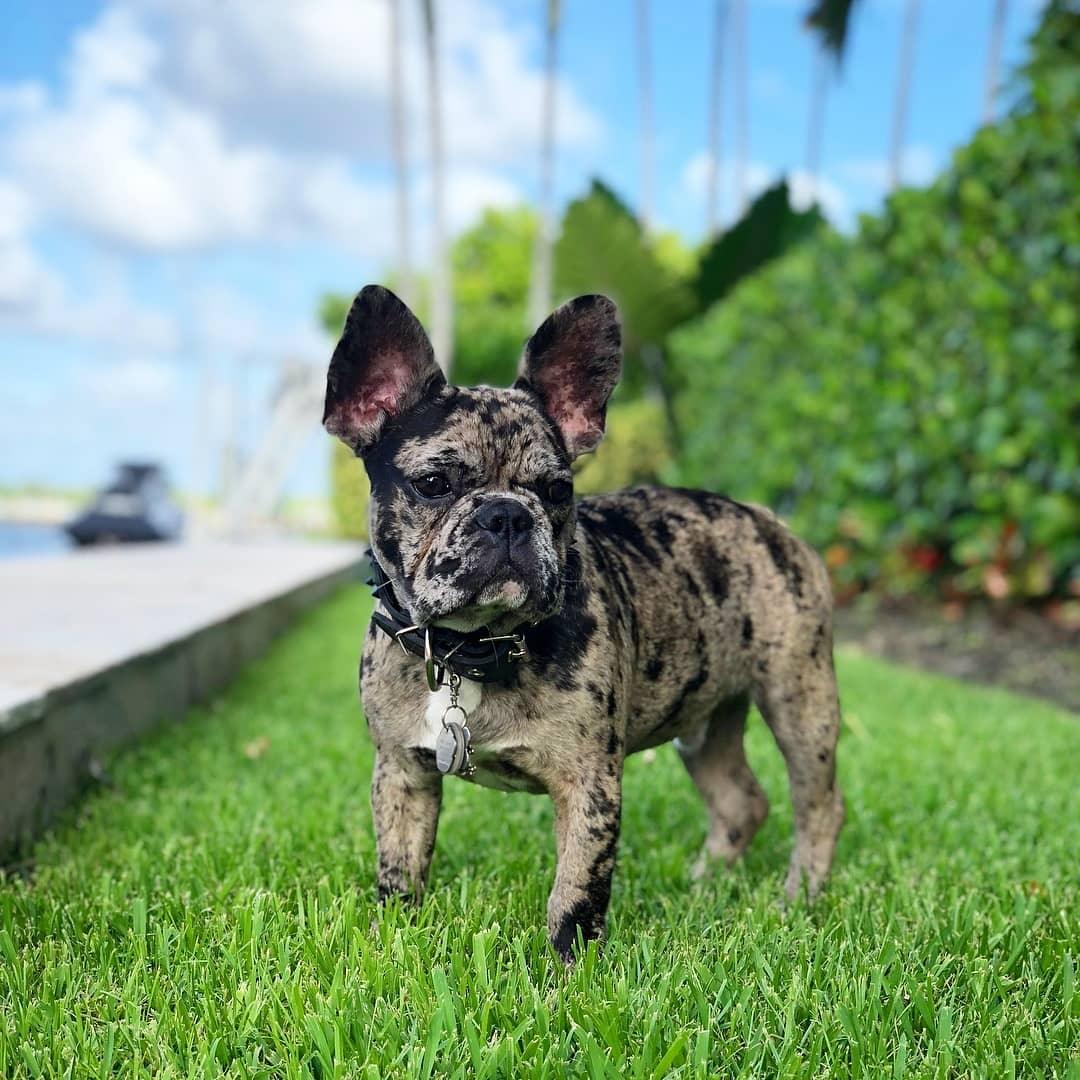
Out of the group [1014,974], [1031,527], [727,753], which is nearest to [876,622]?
[1031,527]

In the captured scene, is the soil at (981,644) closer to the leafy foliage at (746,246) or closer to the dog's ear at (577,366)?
the dog's ear at (577,366)

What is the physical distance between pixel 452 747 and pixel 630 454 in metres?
15.2

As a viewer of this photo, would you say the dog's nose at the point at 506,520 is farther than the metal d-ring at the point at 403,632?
No

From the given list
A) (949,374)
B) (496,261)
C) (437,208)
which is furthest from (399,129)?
(496,261)

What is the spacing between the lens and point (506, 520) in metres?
2.92

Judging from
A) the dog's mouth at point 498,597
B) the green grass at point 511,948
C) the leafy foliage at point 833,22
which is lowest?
the green grass at point 511,948

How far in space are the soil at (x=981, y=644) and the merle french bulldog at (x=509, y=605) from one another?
5847mm

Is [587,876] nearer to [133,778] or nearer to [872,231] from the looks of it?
[133,778]

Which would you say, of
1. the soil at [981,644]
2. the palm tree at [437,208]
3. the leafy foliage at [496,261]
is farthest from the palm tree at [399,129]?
the leafy foliage at [496,261]

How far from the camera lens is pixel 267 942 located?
330 cm

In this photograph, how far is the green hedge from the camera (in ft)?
28.8

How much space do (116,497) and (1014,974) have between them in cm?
2789

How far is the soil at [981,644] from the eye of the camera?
9.05 meters

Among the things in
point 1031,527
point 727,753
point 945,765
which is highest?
point 1031,527
